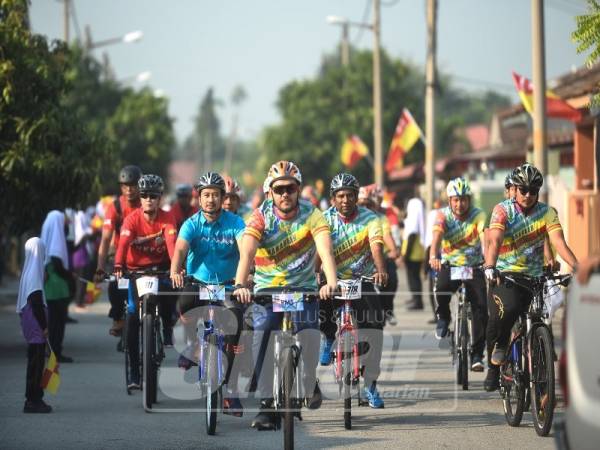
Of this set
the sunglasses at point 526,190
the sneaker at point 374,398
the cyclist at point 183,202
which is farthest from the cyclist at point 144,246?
the cyclist at point 183,202

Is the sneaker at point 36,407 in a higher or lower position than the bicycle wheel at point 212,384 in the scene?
lower

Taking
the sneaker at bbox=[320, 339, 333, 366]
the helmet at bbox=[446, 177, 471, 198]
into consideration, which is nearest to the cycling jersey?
the sneaker at bbox=[320, 339, 333, 366]

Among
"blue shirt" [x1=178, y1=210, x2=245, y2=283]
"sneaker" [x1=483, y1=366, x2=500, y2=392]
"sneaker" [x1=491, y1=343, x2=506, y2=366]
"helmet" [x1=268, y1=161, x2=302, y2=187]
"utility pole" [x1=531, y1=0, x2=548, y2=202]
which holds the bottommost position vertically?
"sneaker" [x1=483, y1=366, x2=500, y2=392]

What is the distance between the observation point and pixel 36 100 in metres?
16.2

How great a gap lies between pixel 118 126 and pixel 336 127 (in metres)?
11.2

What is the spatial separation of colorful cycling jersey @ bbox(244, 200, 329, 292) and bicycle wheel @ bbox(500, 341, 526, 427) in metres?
1.85

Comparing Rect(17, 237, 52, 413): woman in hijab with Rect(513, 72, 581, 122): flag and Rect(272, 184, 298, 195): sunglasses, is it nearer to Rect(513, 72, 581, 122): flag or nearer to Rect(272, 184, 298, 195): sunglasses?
Rect(272, 184, 298, 195): sunglasses

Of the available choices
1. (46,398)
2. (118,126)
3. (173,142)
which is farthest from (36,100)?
(173,142)

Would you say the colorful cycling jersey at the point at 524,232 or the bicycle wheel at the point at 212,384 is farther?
the colorful cycling jersey at the point at 524,232

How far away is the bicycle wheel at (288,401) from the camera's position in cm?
911

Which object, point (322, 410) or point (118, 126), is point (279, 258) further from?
point (118, 126)

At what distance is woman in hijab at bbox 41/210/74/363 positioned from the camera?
1506 centimetres

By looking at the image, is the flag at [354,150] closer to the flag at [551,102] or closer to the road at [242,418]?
the flag at [551,102]

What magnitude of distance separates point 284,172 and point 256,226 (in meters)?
0.44
